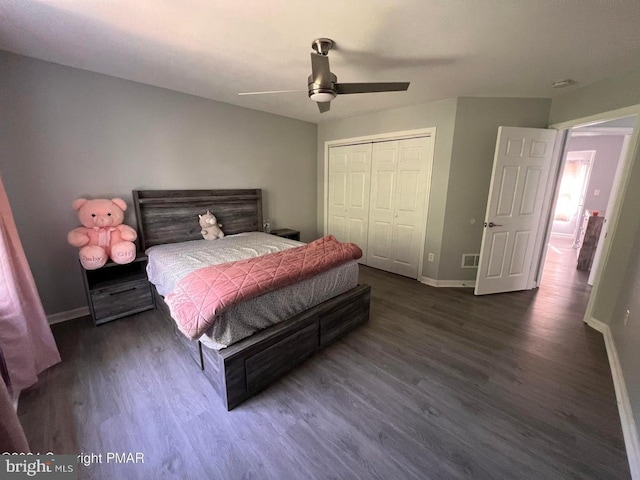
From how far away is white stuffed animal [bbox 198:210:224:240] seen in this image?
Answer: 3.25 meters

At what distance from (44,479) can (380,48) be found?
10.4ft

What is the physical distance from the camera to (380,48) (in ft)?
6.39

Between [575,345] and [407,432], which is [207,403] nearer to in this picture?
[407,432]

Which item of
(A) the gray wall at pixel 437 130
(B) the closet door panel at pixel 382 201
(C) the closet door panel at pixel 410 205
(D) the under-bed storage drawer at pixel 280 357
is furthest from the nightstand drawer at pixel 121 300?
(A) the gray wall at pixel 437 130

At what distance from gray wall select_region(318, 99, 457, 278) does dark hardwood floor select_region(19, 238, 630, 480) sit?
4.53ft

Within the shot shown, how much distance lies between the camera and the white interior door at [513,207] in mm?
2975

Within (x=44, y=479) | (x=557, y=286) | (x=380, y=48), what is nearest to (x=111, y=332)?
(x=44, y=479)

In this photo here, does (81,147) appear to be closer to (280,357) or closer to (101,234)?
(101,234)

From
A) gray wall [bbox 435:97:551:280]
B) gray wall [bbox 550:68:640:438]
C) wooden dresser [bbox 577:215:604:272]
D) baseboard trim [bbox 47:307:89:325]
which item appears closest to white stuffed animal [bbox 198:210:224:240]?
baseboard trim [bbox 47:307:89:325]

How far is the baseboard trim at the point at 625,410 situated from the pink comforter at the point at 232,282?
196 centimetres

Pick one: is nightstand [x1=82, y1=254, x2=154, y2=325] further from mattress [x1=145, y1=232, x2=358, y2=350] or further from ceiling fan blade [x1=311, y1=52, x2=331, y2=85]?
ceiling fan blade [x1=311, y1=52, x2=331, y2=85]

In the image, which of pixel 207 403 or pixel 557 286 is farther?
pixel 557 286

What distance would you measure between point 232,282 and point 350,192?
3097 mm

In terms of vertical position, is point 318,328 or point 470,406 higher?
point 318,328
